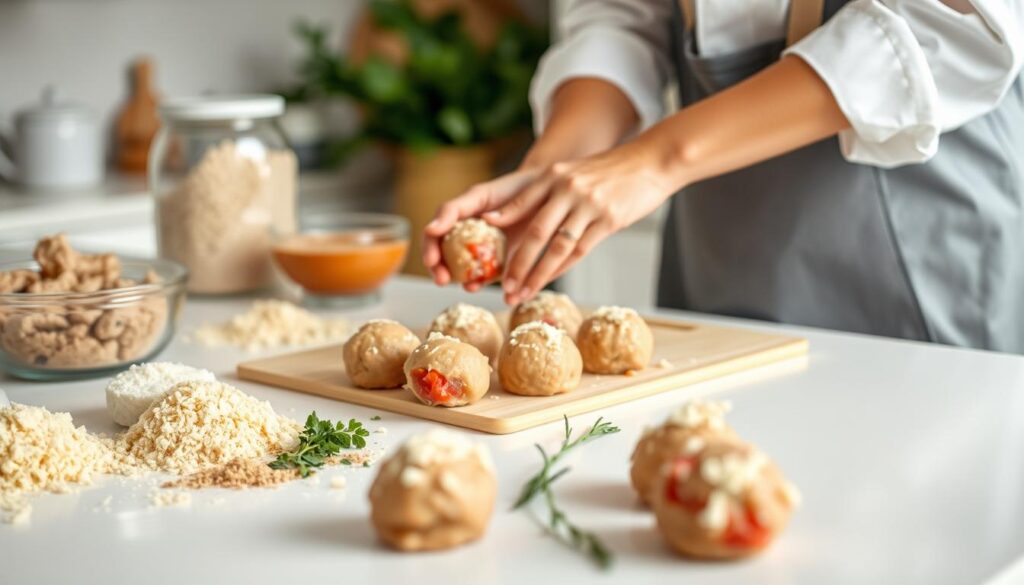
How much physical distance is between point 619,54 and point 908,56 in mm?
514

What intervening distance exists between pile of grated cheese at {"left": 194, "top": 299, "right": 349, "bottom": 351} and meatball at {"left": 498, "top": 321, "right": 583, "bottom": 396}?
1.24ft

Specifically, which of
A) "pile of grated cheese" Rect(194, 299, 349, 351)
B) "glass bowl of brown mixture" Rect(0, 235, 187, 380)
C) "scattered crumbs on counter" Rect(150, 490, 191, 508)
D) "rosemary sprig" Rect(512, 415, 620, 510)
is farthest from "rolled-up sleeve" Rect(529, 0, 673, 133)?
"scattered crumbs on counter" Rect(150, 490, 191, 508)

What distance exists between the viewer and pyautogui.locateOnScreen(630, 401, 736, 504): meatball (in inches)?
31.2

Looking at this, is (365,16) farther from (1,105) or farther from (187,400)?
(187,400)

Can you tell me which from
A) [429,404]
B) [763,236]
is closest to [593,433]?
[429,404]

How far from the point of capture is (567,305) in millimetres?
1318

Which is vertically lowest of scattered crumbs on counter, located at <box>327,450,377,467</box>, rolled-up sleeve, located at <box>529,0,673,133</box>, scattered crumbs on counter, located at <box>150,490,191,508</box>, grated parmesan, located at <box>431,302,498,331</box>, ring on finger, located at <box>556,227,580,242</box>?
scattered crumbs on counter, located at <box>327,450,377,467</box>

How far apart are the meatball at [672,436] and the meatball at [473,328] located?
40 cm

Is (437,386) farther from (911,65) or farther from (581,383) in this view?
(911,65)

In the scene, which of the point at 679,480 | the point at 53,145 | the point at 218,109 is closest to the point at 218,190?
the point at 218,109

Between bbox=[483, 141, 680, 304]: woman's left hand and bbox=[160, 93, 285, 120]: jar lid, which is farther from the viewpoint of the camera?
bbox=[160, 93, 285, 120]: jar lid

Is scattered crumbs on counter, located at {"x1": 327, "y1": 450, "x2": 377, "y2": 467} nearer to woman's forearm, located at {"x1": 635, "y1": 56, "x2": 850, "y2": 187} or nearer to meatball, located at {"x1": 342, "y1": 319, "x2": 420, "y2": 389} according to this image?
meatball, located at {"x1": 342, "y1": 319, "x2": 420, "y2": 389}

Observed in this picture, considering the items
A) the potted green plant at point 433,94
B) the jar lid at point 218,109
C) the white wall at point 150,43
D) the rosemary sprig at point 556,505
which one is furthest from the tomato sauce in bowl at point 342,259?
the white wall at point 150,43

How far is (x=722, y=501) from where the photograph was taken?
70cm
